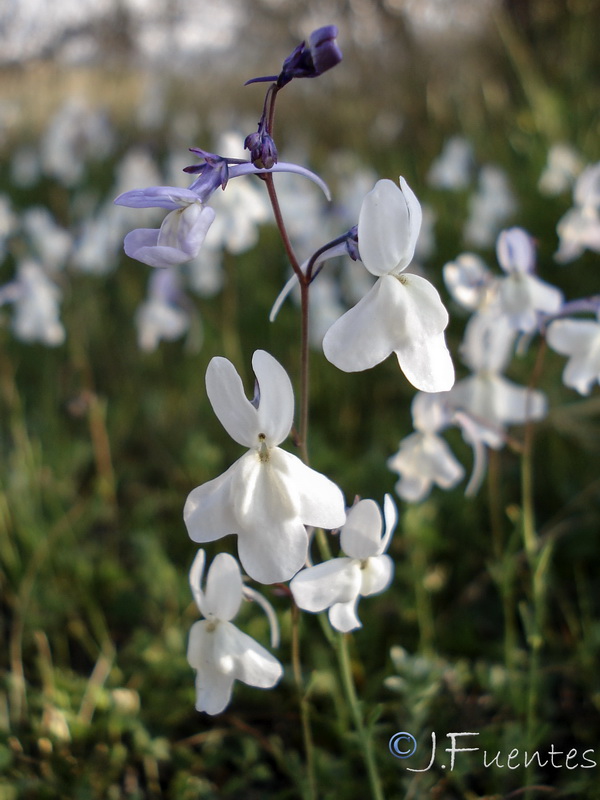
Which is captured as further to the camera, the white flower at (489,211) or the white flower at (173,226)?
the white flower at (489,211)

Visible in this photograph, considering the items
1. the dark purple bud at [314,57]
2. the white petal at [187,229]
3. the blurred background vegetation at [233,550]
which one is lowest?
the blurred background vegetation at [233,550]

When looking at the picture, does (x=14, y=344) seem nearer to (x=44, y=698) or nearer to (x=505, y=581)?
(x=44, y=698)

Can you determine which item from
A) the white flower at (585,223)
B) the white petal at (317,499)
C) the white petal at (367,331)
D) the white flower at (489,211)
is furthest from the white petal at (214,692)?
the white flower at (489,211)

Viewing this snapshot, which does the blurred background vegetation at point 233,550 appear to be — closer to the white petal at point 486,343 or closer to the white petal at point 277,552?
the white petal at point 486,343

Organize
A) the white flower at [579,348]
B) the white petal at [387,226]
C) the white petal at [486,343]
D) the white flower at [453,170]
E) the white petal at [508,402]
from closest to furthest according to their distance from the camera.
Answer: the white petal at [387,226] < the white flower at [579,348] < the white petal at [486,343] < the white petal at [508,402] < the white flower at [453,170]

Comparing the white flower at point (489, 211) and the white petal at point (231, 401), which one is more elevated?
the white flower at point (489, 211)

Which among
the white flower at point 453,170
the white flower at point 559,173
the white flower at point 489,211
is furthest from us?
the white flower at point 453,170

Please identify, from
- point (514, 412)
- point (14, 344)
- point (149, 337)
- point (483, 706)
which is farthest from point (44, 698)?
point (14, 344)
